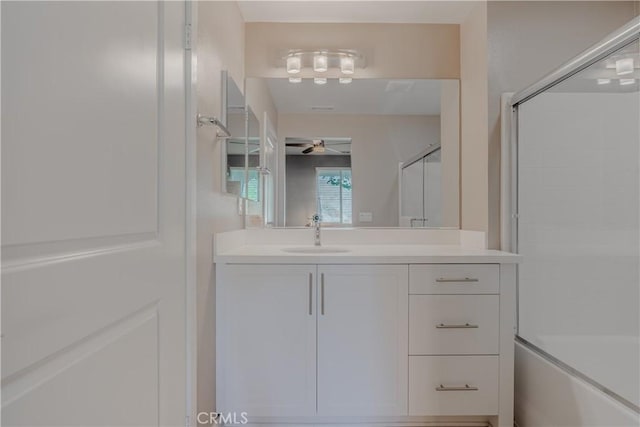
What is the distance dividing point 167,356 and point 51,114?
742 mm

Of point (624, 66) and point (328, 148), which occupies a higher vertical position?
point (624, 66)

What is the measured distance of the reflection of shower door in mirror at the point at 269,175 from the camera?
2.38 meters

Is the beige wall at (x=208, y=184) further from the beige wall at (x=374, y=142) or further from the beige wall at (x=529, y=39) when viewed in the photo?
the beige wall at (x=529, y=39)

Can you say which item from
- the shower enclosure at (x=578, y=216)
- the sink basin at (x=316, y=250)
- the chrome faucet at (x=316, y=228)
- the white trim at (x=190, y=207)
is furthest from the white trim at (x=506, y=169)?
the white trim at (x=190, y=207)

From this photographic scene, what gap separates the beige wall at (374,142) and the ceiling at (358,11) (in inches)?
22.8

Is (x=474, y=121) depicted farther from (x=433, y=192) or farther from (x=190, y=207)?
(x=190, y=207)

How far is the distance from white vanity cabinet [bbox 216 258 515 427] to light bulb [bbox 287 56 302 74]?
1281 millimetres

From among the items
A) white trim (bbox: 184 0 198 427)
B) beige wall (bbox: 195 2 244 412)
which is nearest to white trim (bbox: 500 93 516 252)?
beige wall (bbox: 195 2 244 412)

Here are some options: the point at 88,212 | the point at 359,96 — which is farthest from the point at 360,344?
the point at 359,96

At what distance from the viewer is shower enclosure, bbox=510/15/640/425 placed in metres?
1.94

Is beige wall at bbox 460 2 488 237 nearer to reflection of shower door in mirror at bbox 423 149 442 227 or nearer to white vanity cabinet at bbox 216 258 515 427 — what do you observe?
reflection of shower door in mirror at bbox 423 149 442 227

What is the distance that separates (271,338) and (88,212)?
121 cm

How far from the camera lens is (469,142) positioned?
2.30 metres

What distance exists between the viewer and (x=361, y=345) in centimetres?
175
